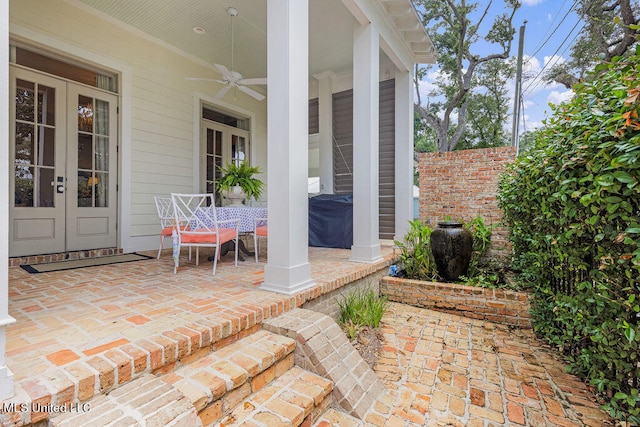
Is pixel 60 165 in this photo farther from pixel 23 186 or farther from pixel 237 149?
pixel 237 149

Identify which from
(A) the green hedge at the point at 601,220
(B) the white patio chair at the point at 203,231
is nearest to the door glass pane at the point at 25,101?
(B) the white patio chair at the point at 203,231

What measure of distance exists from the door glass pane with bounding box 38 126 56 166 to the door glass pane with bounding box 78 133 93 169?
0.91 feet

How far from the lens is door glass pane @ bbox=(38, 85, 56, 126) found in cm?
366

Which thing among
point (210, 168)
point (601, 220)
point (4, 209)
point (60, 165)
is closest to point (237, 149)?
point (210, 168)

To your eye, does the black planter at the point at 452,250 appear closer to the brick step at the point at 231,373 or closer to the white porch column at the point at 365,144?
the white porch column at the point at 365,144

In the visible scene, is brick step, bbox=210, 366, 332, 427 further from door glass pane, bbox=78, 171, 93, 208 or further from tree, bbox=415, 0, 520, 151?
tree, bbox=415, 0, 520, 151

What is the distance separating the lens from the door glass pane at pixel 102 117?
163 inches

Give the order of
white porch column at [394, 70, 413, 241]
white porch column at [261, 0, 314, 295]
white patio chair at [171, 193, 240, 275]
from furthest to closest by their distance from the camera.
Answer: white porch column at [394, 70, 413, 241] → white patio chair at [171, 193, 240, 275] → white porch column at [261, 0, 314, 295]

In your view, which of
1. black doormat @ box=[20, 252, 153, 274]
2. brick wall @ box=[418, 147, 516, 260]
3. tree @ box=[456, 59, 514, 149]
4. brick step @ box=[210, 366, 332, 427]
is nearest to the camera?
brick step @ box=[210, 366, 332, 427]

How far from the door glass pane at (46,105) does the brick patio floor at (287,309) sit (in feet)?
6.01

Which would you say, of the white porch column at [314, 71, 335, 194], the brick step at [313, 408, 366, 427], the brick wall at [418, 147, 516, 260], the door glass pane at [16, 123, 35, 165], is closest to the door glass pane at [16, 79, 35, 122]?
the door glass pane at [16, 123, 35, 165]

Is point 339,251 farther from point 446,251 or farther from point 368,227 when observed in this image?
point 446,251

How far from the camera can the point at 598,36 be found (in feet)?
27.6

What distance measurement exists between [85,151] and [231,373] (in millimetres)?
4041
